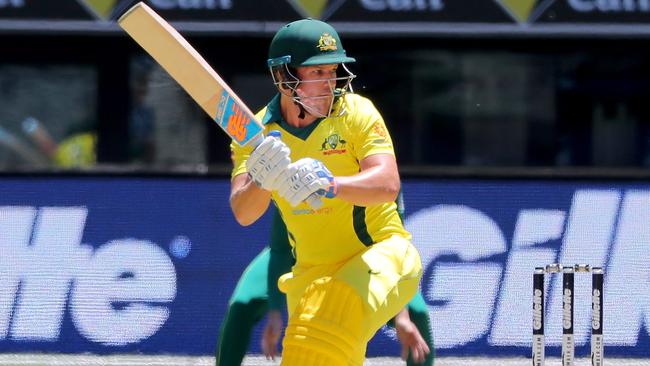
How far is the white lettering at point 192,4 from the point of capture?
26.5 feet

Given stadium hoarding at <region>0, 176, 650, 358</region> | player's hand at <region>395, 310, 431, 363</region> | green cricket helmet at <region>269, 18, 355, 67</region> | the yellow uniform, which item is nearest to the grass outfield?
stadium hoarding at <region>0, 176, 650, 358</region>

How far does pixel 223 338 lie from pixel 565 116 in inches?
142

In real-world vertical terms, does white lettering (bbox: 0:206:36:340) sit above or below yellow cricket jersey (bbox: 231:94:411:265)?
below

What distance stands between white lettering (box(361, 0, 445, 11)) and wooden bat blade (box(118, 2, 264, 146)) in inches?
151

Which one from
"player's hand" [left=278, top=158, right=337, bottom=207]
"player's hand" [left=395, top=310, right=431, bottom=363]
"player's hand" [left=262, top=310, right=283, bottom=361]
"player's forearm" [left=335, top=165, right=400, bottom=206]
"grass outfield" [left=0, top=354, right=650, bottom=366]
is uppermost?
"player's hand" [left=278, top=158, right=337, bottom=207]

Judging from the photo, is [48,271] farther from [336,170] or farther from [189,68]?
[189,68]

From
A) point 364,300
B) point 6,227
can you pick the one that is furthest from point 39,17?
point 364,300

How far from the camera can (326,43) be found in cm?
459

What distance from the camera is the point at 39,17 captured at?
810 centimetres

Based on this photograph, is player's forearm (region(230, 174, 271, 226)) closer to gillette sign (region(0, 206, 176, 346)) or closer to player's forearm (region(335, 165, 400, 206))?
player's forearm (region(335, 165, 400, 206))

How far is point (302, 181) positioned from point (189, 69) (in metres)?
0.62

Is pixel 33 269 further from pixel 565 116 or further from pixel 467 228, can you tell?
pixel 565 116

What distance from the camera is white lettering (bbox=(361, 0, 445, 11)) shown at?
26.6 feet

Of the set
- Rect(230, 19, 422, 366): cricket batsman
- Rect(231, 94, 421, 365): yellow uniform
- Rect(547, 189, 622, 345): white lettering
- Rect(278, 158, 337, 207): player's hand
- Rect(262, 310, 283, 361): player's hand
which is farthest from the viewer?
Rect(547, 189, 622, 345): white lettering
